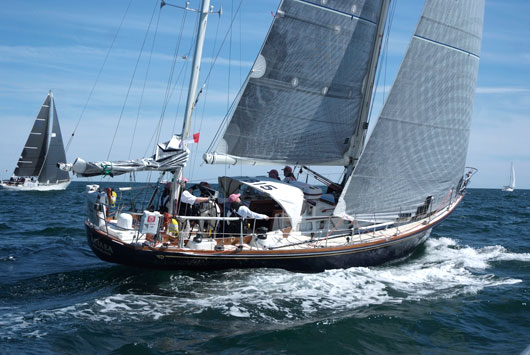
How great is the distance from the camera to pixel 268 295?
29.5 feet

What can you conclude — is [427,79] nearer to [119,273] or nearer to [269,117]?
[269,117]

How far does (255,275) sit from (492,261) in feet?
23.3

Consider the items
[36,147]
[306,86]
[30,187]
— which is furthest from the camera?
[30,187]

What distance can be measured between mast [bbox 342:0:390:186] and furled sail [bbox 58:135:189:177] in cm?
482

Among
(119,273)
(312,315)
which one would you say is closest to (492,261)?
(312,315)

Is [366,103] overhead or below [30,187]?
overhead

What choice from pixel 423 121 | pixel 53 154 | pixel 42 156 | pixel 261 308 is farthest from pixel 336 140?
pixel 42 156

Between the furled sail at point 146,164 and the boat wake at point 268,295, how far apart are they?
224cm

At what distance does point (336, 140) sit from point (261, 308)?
19.1 ft

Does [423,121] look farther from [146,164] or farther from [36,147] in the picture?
[36,147]

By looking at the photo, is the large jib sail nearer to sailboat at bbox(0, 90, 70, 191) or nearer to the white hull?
sailboat at bbox(0, 90, 70, 191)

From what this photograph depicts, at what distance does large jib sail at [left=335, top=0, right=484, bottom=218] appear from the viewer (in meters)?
11.7

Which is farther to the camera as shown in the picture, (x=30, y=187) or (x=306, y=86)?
(x=30, y=187)

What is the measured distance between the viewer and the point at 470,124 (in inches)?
528
